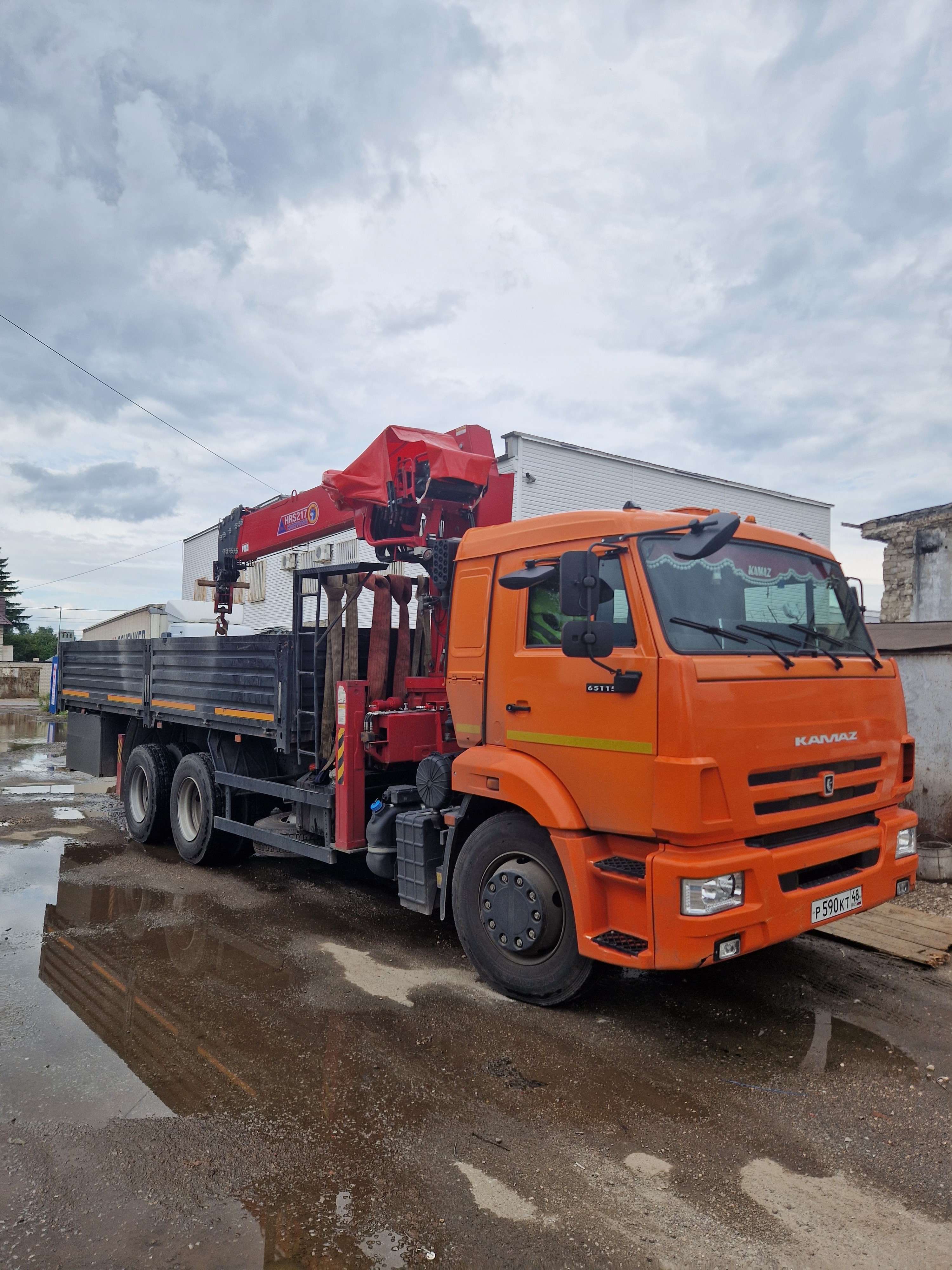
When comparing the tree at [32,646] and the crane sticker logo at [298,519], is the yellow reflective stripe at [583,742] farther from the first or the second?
the tree at [32,646]

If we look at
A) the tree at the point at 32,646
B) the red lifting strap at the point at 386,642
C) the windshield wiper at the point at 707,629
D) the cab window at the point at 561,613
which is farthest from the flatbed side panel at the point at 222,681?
the tree at the point at 32,646

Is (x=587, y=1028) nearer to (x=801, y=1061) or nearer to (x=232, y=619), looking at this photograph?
(x=801, y=1061)

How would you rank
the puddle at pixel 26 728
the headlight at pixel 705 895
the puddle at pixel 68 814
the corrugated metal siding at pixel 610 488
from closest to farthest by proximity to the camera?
the headlight at pixel 705 895, the puddle at pixel 68 814, the puddle at pixel 26 728, the corrugated metal siding at pixel 610 488

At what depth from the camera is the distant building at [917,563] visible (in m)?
12.8

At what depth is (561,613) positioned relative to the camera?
13.7 feet

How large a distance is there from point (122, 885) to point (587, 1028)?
14.3 ft

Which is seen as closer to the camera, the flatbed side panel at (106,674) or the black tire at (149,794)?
the black tire at (149,794)

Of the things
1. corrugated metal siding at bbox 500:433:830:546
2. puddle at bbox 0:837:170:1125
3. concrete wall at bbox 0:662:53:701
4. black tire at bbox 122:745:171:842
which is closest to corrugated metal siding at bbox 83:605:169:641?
concrete wall at bbox 0:662:53:701

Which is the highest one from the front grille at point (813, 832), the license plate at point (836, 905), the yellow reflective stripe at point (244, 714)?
the yellow reflective stripe at point (244, 714)

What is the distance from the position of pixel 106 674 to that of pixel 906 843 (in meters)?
8.20

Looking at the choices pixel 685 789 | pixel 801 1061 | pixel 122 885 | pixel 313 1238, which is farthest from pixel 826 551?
pixel 122 885

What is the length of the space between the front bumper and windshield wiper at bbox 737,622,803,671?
87 cm

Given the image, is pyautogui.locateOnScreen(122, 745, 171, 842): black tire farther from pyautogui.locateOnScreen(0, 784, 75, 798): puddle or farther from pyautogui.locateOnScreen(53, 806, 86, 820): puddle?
pyautogui.locateOnScreen(0, 784, 75, 798): puddle

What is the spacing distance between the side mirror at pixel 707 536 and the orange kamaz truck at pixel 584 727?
0.01m
